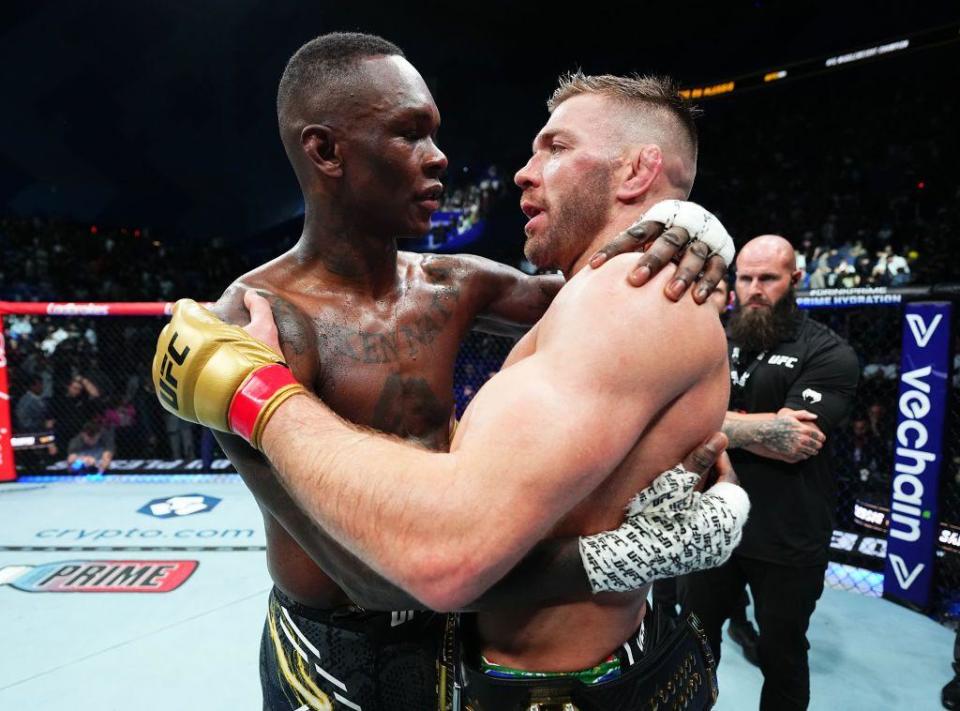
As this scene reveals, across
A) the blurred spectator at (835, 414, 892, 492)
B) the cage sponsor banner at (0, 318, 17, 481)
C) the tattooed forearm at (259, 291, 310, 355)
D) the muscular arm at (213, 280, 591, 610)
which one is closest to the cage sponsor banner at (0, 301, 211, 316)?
the cage sponsor banner at (0, 318, 17, 481)

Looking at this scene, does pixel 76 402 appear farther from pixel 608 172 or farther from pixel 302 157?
pixel 608 172

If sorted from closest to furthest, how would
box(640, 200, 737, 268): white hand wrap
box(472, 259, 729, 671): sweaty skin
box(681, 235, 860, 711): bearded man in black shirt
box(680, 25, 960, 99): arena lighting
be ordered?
box(472, 259, 729, 671): sweaty skin < box(640, 200, 737, 268): white hand wrap < box(681, 235, 860, 711): bearded man in black shirt < box(680, 25, 960, 99): arena lighting

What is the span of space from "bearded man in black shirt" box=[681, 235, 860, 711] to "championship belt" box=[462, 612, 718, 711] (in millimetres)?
1176

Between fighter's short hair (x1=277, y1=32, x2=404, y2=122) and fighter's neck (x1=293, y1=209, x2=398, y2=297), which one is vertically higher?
fighter's short hair (x1=277, y1=32, x2=404, y2=122)

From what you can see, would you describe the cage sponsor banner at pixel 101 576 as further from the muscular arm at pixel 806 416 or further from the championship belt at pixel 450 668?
the muscular arm at pixel 806 416

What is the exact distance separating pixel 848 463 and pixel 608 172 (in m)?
4.76

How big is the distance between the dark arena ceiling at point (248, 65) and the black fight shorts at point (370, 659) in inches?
482

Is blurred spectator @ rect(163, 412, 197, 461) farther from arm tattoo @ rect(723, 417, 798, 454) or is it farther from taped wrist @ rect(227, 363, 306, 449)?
taped wrist @ rect(227, 363, 306, 449)

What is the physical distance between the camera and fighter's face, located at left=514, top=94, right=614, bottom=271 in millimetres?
1090

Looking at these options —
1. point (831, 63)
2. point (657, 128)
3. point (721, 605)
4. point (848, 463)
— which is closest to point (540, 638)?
point (657, 128)

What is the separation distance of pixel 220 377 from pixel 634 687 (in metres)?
0.80

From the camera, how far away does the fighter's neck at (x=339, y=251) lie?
137 centimetres

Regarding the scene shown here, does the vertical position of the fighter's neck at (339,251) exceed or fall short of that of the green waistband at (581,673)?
it exceeds it

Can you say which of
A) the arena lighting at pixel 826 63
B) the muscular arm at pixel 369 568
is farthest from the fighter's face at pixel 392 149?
the arena lighting at pixel 826 63
